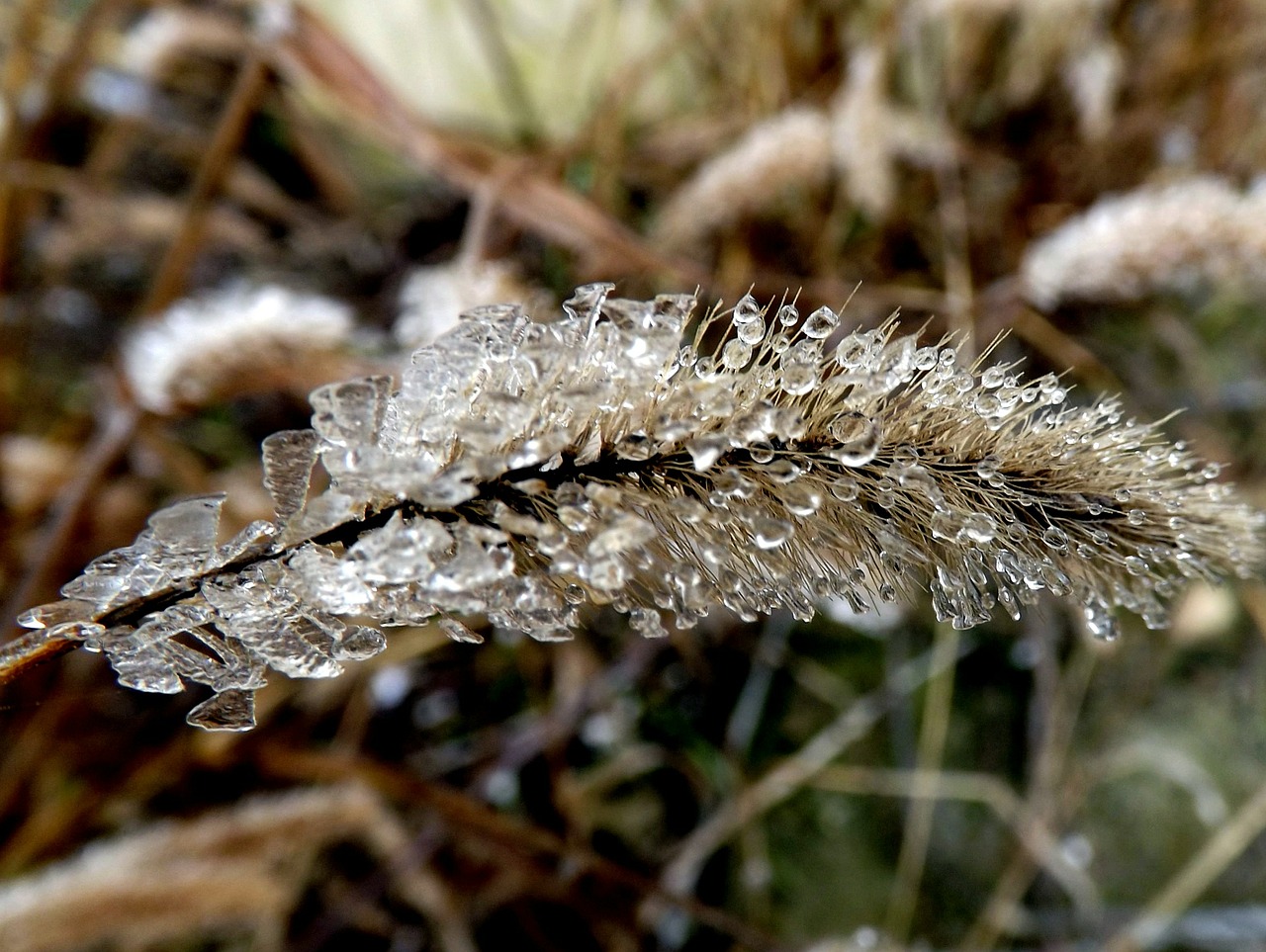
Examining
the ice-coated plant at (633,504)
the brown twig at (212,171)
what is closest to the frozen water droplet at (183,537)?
the ice-coated plant at (633,504)

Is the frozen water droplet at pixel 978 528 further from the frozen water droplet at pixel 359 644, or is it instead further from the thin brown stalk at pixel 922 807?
the thin brown stalk at pixel 922 807

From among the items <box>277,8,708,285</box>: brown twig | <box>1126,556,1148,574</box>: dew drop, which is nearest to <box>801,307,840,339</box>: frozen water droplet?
<box>1126,556,1148,574</box>: dew drop

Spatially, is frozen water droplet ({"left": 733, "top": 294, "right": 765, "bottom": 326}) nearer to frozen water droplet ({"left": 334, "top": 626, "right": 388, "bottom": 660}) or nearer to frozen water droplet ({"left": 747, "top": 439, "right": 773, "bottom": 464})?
frozen water droplet ({"left": 747, "top": 439, "right": 773, "bottom": 464})

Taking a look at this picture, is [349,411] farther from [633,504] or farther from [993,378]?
[993,378]

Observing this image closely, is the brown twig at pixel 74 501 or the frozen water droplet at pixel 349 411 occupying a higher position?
the brown twig at pixel 74 501

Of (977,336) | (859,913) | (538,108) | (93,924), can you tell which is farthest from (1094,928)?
(538,108)

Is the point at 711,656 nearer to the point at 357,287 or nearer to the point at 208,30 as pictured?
the point at 357,287
